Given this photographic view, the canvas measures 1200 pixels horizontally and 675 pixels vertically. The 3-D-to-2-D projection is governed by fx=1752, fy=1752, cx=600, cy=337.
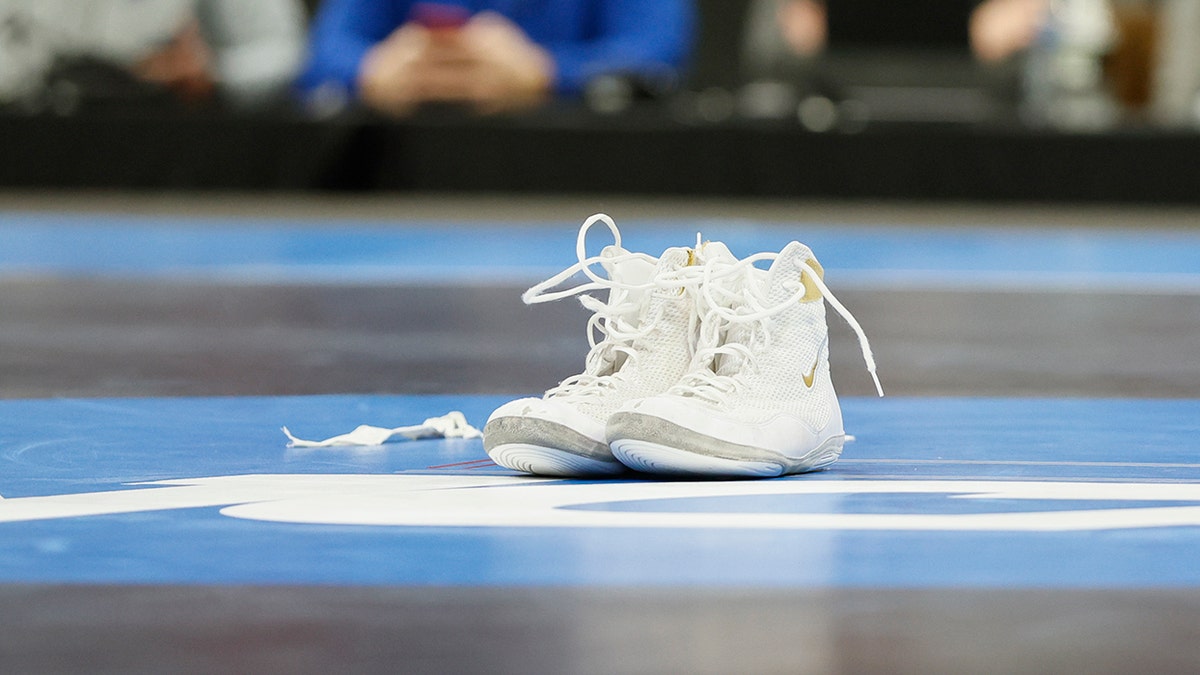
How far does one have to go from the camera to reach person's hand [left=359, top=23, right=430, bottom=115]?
5484mm

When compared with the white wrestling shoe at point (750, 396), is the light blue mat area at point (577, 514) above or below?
below

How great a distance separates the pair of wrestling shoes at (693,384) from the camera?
132 cm

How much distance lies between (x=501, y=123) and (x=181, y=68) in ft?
4.26

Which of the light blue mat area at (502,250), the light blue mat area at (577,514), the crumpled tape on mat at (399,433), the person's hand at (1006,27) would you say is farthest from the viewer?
the person's hand at (1006,27)

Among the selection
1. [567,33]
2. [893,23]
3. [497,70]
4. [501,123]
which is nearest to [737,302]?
[501,123]

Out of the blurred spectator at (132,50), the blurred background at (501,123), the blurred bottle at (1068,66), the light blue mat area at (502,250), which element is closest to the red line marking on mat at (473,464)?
the light blue mat area at (502,250)

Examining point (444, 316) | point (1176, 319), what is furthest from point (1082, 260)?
point (444, 316)

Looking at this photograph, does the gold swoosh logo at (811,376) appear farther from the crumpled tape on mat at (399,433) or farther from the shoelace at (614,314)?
the crumpled tape on mat at (399,433)

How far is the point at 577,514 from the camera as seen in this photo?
47.8 inches

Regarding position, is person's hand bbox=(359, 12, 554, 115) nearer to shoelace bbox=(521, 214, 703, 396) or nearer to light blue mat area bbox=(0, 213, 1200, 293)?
light blue mat area bbox=(0, 213, 1200, 293)

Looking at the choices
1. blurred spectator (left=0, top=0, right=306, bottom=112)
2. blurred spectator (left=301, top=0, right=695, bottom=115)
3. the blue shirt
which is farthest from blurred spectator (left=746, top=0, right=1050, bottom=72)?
blurred spectator (left=0, top=0, right=306, bottom=112)

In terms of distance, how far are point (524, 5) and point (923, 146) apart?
1397mm

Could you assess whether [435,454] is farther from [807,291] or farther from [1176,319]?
[1176,319]

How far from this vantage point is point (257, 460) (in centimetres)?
147
